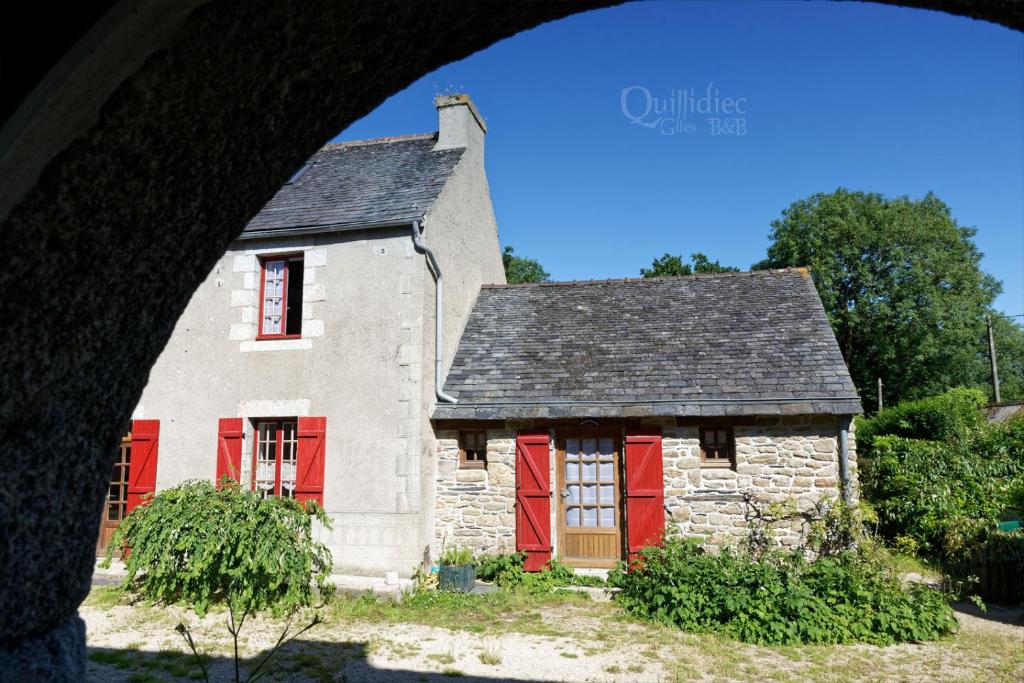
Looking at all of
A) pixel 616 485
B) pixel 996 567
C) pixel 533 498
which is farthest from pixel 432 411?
pixel 996 567

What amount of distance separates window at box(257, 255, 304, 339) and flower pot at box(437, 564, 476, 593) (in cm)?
395

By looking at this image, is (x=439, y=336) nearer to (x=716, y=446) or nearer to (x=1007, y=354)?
(x=716, y=446)

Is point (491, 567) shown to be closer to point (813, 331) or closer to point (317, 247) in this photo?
point (317, 247)

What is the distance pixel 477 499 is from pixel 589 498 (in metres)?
1.60

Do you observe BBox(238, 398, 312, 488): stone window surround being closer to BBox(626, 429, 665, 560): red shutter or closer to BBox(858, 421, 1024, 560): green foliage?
BBox(626, 429, 665, 560): red shutter

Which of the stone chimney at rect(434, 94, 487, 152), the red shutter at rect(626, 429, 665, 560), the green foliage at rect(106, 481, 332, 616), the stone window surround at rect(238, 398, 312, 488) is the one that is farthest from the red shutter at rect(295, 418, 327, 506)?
the stone chimney at rect(434, 94, 487, 152)

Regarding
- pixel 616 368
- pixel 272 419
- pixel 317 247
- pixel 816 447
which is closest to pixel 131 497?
pixel 272 419

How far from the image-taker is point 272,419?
9.42m

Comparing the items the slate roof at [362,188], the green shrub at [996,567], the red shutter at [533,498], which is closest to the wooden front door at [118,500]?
the slate roof at [362,188]

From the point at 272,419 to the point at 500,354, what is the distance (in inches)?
138

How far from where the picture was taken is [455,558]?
8.95 m

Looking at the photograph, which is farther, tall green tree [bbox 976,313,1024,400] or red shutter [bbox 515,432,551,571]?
tall green tree [bbox 976,313,1024,400]

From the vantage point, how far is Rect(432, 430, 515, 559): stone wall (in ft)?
30.3

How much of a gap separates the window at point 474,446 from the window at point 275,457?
7.61 feet
